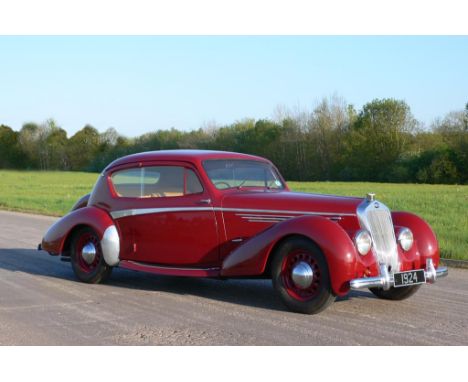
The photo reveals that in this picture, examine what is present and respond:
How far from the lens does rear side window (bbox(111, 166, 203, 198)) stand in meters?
7.79

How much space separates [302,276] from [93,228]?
3.16 m

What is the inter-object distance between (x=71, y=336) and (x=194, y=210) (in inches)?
95.0

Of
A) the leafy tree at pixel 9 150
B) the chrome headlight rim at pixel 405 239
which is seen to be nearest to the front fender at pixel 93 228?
the chrome headlight rim at pixel 405 239

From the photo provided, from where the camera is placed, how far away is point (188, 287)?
26.7 ft

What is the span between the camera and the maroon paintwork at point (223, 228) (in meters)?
6.42

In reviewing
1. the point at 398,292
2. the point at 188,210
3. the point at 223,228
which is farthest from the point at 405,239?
the point at 188,210

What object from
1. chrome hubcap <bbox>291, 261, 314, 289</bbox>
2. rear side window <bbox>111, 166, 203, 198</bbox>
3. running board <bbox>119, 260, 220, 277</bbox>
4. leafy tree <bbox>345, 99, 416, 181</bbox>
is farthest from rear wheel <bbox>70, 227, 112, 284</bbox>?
leafy tree <bbox>345, 99, 416, 181</bbox>

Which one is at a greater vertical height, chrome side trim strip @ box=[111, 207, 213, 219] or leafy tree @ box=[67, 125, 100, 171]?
leafy tree @ box=[67, 125, 100, 171]

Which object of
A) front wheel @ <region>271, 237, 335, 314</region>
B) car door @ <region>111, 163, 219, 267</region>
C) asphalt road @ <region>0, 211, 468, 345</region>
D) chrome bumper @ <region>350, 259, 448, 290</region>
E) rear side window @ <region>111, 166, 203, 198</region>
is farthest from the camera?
rear side window @ <region>111, 166, 203, 198</region>

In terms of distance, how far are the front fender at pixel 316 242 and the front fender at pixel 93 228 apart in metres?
1.75

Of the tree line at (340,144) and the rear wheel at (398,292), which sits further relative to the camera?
the tree line at (340,144)

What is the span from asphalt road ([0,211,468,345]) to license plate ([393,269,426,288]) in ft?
1.12

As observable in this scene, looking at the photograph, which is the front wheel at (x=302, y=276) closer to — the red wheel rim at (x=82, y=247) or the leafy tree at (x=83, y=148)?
the red wheel rim at (x=82, y=247)

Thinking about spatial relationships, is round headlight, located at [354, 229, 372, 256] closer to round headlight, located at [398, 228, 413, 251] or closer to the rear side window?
round headlight, located at [398, 228, 413, 251]
